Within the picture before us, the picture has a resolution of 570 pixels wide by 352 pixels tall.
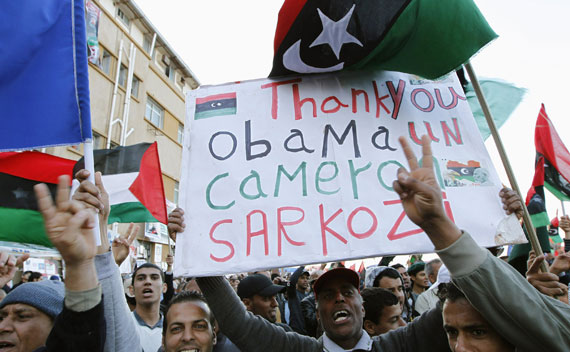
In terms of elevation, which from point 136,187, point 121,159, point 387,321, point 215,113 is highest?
point 121,159

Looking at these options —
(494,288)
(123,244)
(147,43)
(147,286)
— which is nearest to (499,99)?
(494,288)

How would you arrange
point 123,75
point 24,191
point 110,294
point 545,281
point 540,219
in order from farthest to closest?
point 123,75 < point 24,191 < point 540,219 < point 545,281 < point 110,294

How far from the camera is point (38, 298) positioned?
78.3 inches

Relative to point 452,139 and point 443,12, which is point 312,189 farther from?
point 443,12

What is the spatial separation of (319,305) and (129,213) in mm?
3306

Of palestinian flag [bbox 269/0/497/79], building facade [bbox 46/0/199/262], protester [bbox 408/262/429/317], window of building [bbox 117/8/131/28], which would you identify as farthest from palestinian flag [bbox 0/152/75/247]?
window of building [bbox 117/8/131/28]

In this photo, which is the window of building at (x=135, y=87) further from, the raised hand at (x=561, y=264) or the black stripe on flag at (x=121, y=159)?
the raised hand at (x=561, y=264)

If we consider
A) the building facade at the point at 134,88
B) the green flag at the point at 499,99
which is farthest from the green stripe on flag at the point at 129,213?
the building facade at the point at 134,88

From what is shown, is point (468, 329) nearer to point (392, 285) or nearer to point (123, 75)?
point (392, 285)

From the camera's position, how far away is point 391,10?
2135 millimetres

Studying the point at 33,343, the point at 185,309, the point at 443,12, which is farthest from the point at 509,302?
the point at 33,343

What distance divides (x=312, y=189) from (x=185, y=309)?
99cm

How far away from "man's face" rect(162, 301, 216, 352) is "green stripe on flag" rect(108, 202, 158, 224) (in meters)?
2.82

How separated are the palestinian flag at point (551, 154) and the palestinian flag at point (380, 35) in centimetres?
164
